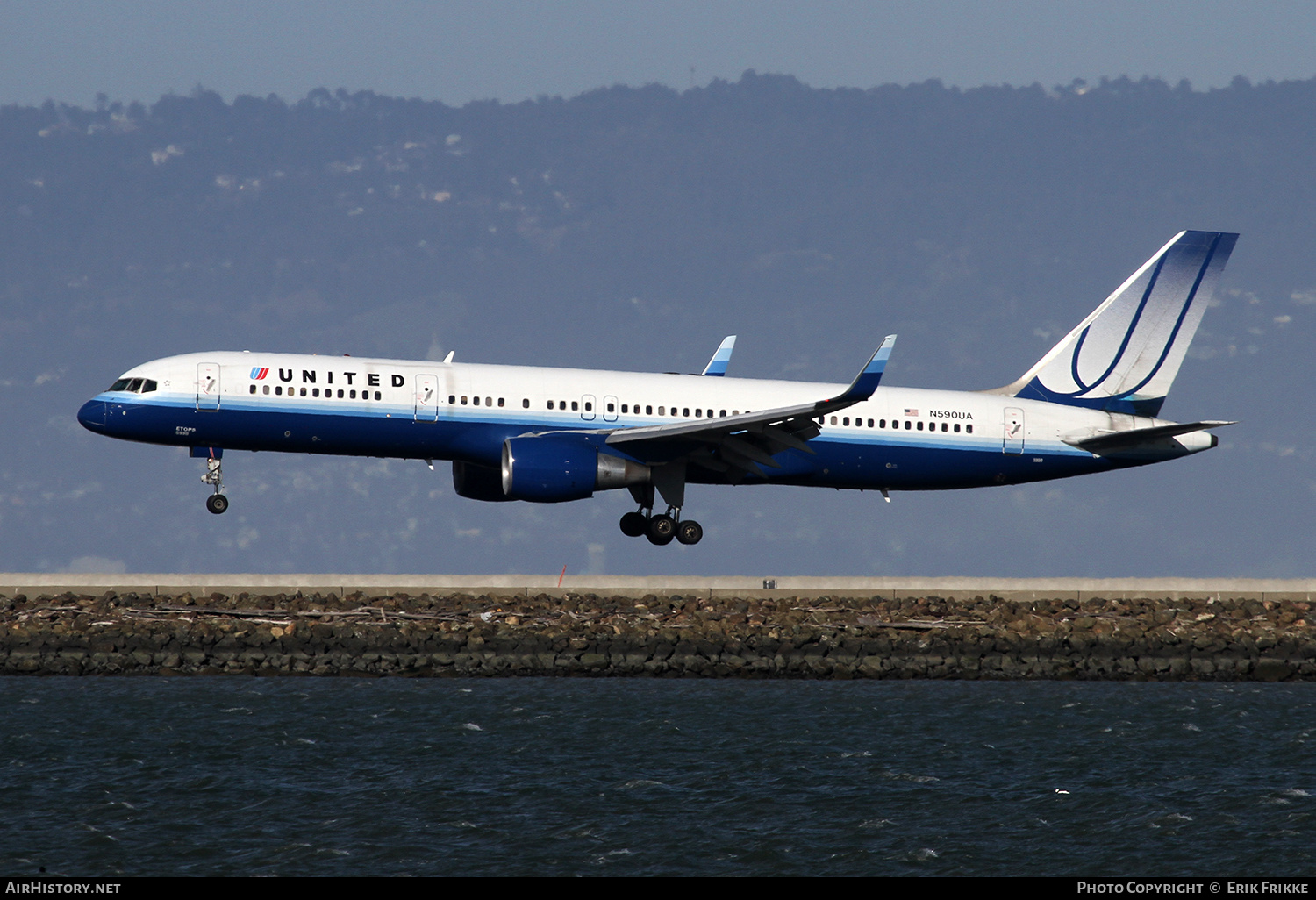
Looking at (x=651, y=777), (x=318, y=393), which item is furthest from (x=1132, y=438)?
(x=318, y=393)

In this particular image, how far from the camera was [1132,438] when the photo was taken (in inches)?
1768

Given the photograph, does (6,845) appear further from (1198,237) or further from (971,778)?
(1198,237)

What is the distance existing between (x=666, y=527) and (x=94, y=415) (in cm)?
1570

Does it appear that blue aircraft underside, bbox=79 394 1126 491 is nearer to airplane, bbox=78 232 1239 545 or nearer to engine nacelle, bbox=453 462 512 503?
airplane, bbox=78 232 1239 545

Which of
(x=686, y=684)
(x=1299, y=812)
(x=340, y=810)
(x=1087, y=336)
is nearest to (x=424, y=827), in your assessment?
(x=340, y=810)

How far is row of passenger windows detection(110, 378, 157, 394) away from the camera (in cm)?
3938

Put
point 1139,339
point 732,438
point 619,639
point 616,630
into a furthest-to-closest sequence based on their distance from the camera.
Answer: point 1139,339
point 732,438
point 616,630
point 619,639

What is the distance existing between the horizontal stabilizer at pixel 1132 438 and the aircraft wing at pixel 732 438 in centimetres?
897

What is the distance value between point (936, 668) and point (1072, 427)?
9754 mm

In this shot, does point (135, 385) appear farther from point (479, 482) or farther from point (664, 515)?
point (664, 515)

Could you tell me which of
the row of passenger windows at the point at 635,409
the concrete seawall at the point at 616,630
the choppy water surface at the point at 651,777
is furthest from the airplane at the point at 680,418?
the choppy water surface at the point at 651,777

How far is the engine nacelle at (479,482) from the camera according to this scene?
142 ft

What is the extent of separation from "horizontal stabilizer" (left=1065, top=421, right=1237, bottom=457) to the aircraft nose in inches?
1071

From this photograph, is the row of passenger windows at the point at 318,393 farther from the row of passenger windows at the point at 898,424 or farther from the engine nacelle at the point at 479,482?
the row of passenger windows at the point at 898,424
